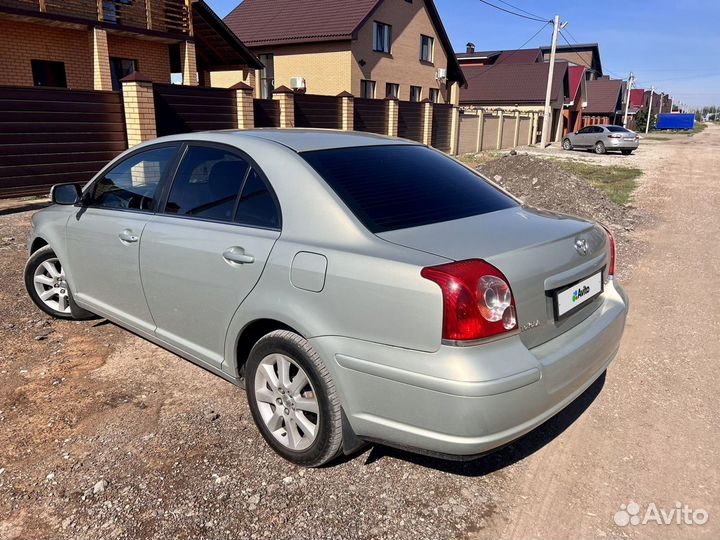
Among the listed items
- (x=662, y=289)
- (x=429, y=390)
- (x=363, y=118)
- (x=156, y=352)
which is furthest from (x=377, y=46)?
(x=429, y=390)

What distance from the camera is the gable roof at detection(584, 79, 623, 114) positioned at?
187 feet

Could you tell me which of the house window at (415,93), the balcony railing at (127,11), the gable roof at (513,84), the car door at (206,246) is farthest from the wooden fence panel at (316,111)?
the gable roof at (513,84)

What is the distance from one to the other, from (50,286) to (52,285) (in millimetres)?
51

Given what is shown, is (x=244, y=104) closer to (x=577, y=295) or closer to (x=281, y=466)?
(x=281, y=466)

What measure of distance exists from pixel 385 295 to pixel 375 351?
241 mm

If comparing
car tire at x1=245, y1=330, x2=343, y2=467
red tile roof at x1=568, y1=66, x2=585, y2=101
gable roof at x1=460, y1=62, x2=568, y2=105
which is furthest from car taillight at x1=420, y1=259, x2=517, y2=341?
red tile roof at x1=568, y1=66, x2=585, y2=101

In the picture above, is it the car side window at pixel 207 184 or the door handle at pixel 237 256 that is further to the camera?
the car side window at pixel 207 184

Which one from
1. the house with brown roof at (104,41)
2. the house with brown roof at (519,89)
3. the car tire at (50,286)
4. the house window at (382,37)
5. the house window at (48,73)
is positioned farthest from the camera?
the house with brown roof at (519,89)

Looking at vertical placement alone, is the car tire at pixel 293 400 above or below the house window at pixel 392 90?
below

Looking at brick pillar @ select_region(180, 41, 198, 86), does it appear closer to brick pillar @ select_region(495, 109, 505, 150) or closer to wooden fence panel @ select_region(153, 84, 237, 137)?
wooden fence panel @ select_region(153, 84, 237, 137)

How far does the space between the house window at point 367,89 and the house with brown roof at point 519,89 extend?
1757 cm

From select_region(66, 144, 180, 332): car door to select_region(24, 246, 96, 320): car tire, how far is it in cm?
36

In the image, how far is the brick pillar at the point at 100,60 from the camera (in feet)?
48.4

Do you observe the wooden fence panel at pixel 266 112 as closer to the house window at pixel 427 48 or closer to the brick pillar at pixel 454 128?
the brick pillar at pixel 454 128
